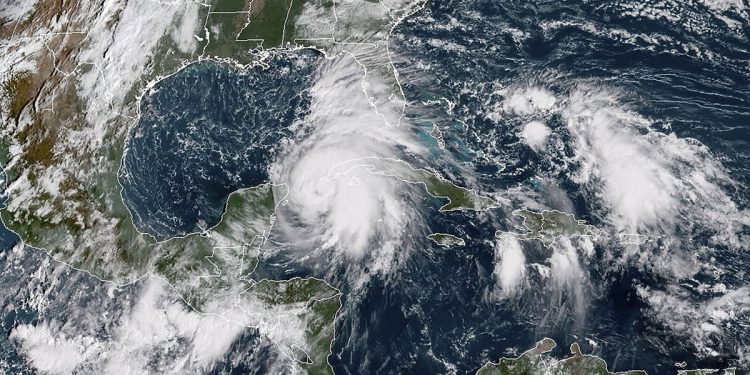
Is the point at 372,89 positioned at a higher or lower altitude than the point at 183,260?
higher

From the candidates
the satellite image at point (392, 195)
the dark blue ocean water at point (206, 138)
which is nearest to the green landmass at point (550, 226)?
the satellite image at point (392, 195)

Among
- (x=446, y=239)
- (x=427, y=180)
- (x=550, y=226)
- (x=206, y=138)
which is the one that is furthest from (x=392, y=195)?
(x=206, y=138)

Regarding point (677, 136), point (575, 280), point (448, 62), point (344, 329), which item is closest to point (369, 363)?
point (344, 329)

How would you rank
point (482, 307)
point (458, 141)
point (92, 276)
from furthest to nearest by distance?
point (92, 276) < point (458, 141) < point (482, 307)

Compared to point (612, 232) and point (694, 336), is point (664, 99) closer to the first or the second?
point (612, 232)

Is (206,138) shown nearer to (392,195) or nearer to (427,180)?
(392,195)

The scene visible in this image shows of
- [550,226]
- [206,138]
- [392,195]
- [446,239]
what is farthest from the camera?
[206,138]
